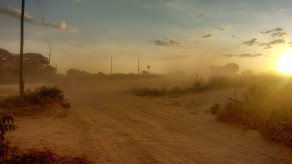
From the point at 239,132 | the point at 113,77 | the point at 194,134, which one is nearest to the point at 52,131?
the point at 194,134

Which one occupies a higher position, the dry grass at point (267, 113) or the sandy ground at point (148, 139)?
the dry grass at point (267, 113)

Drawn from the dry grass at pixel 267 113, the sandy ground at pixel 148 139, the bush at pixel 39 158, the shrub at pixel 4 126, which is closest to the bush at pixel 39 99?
the sandy ground at pixel 148 139

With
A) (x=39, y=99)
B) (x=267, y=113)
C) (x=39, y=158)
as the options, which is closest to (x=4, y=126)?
(x=39, y=158)

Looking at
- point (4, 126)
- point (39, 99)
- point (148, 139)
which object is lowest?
point (148, 139)

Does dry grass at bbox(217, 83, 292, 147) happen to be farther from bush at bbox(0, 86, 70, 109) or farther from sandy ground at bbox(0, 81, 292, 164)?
bush at bbox(0, 86, 70, 109)

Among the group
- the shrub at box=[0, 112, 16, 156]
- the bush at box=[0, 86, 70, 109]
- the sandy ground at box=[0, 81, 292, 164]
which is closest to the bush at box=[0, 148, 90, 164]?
the shrub at box=[0, 112, 16, 156]

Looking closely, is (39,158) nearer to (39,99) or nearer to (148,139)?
(148,139)

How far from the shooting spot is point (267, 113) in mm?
7828

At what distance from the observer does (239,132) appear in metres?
7.89

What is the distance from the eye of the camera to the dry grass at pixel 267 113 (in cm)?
683

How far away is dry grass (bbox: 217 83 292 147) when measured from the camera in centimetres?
683

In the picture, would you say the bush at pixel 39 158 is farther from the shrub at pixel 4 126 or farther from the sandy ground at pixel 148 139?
the sandy ground at pixel 148 139

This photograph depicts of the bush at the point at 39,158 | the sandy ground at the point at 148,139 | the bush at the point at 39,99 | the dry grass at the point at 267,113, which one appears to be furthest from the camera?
the bush at the point at 39,99

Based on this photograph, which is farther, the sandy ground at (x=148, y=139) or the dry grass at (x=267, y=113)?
the dry grass at (x=267, y=113)
